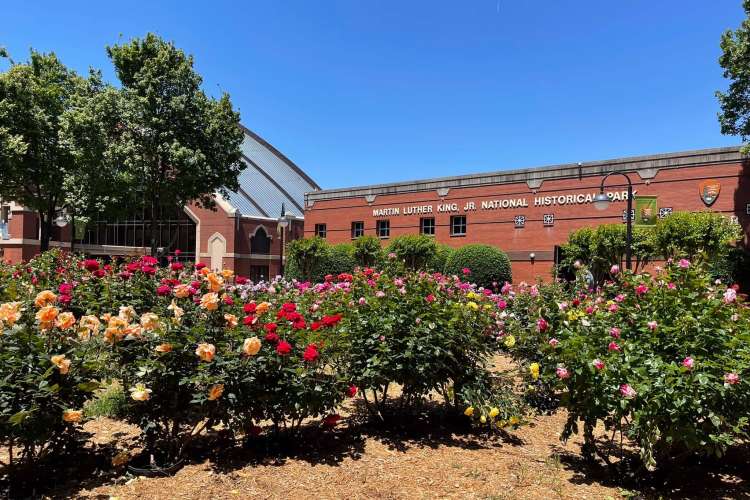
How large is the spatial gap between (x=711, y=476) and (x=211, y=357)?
15.0ft

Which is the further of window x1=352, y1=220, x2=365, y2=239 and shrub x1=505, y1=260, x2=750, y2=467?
window x1=352, y1=220, x2=365, y2=239

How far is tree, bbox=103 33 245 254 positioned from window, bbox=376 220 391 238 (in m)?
10.3

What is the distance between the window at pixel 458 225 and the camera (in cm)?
2783

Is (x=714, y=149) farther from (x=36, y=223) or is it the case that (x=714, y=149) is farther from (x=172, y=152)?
(x=36, y=223)

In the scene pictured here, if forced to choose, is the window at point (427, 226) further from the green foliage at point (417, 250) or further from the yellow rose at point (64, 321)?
the yellow rose at point (64, 321)

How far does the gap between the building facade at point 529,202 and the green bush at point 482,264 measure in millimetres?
1791

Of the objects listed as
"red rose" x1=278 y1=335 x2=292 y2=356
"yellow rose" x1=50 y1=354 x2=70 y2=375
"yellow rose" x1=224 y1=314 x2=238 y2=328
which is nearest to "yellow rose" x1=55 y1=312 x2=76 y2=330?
"yellow rose" x1=50 y1=354 x2=70 y2=375

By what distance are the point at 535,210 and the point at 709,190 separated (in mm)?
7358

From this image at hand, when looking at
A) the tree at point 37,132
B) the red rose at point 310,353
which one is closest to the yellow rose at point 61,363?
the red rose at point 310,353

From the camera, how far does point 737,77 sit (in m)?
18.4

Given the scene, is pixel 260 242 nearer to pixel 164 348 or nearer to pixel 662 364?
pixel 164 348

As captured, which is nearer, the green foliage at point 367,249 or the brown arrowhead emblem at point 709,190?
the brown arrowhead emblem at point 709,190

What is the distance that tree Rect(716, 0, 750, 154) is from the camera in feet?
58.9

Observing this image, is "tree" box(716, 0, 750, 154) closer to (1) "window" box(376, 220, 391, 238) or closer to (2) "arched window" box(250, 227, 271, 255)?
(1) "window" box(376, 220, 391, 238)
